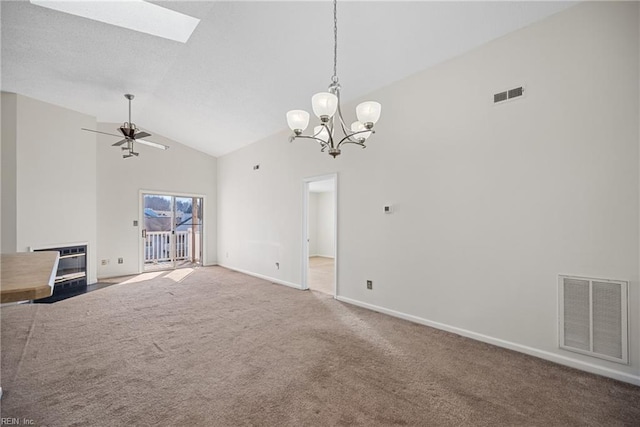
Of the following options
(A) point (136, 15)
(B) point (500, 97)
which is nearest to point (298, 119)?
(B) point (500, 97)

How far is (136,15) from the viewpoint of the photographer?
127 inches

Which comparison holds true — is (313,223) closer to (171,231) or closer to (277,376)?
(171,231)

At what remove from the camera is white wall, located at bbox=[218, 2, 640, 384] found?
2.37 m

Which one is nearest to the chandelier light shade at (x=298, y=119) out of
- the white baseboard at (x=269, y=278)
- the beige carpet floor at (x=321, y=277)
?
the beige carpet floor at (x=321, y=277)

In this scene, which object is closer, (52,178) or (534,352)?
(534,352)

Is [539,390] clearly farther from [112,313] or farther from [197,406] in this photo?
[112,313]

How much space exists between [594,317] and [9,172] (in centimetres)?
768

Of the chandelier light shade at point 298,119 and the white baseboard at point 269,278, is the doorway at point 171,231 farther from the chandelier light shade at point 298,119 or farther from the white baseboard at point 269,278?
the chandelier light shade at point 298,119

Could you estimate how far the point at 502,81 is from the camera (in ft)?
9.66

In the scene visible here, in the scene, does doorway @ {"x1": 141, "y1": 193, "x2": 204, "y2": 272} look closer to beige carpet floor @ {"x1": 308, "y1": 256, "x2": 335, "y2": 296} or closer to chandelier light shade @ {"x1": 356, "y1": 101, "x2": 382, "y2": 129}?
beige carpet floor @ {"x1": 308, "y1": 256, "x2": 335, "y2": 296}

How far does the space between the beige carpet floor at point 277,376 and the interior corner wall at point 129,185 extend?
104 inches

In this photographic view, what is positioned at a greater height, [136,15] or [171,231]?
[136,15]

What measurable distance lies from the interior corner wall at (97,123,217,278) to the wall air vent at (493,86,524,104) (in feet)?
23.1

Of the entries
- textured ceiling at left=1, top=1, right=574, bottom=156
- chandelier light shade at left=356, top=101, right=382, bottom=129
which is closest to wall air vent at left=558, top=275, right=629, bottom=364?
chandelier light shade at left=356, top=101, right=382, bottom=129
